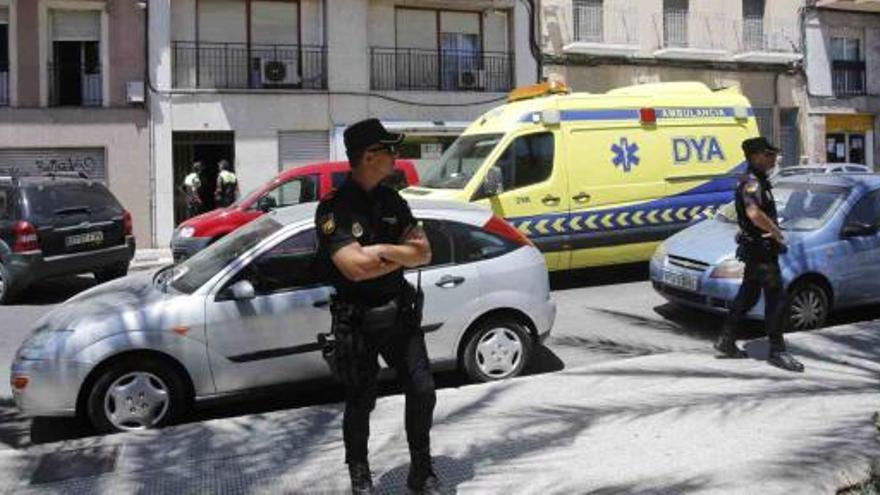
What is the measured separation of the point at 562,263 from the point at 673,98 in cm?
269

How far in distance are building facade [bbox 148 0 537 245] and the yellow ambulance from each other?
416 inches

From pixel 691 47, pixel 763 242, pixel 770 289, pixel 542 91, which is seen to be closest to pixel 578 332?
pixel 770 289

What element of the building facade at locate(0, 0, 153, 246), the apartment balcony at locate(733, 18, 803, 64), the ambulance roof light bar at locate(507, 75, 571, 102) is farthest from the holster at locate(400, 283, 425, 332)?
the apartment balcony at locate(733, 18, 803, 64)

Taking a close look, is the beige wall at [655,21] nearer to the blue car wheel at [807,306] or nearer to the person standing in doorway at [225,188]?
the person standing in doorway at [225,188]

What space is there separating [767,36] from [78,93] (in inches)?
749

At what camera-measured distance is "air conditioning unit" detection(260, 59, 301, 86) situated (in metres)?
21.9

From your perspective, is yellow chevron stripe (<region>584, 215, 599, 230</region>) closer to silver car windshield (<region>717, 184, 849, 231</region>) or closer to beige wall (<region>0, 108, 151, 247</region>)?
silver car windshield (<region>717, 184, 849, 231</region>)

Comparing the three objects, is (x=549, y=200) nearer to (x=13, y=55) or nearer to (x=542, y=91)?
(x=542, y=91)

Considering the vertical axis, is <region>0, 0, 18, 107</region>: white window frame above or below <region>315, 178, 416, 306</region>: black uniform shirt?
above

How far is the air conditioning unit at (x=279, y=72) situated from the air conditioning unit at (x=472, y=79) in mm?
4232

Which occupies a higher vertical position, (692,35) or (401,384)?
(692,35)

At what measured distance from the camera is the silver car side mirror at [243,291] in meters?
5.79

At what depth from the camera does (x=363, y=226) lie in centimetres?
385

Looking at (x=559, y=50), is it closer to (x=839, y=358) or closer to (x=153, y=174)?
(x=153, y=174)
